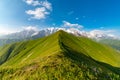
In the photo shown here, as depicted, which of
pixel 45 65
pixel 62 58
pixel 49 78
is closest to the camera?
pixel 49 78

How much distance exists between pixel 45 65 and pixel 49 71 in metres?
3.71

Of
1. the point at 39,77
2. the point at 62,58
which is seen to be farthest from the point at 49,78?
the point at 62,58

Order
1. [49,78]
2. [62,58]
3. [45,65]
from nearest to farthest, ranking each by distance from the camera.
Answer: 1. [49,78]
2. [45,65]
3. [62,58]

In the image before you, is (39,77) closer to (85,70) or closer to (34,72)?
(34,72)

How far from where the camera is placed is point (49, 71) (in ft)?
211

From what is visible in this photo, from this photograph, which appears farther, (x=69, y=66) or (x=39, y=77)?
(x=69, y=66)

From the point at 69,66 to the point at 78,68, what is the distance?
306cm

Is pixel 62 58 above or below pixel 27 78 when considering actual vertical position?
above

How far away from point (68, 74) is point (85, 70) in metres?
7.69

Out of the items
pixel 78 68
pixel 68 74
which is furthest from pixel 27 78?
pixel 78 68

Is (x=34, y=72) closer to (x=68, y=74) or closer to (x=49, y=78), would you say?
(x=49, y=78)

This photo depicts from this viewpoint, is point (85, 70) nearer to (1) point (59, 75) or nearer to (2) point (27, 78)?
(1) point (59, 75)

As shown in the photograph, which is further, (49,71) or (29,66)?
(29,66)

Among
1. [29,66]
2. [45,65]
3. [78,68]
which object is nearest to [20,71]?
[29,66]
